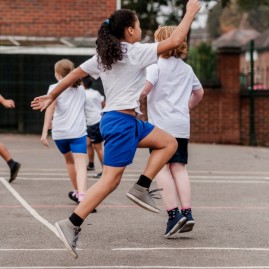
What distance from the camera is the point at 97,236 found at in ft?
31.2

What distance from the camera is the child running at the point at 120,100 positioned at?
324 inches

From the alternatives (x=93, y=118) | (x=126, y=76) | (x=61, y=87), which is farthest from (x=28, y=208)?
(x=93, y=118)

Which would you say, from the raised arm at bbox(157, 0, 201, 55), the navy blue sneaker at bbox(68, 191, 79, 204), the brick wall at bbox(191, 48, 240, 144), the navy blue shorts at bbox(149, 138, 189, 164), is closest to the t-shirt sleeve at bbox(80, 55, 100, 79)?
the raised arm at bbox(157, 0, 201, 55)

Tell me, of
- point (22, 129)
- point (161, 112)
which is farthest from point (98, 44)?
point (22, 129)

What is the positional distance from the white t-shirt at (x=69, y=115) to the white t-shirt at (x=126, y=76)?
130 inches

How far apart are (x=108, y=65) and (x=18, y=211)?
11.4ft

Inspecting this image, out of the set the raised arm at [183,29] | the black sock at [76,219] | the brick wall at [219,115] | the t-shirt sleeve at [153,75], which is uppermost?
the raised arm at [183,29]

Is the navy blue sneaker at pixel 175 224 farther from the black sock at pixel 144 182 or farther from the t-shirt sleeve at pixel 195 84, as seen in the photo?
the t-shirt sleeve at pixel 195 84

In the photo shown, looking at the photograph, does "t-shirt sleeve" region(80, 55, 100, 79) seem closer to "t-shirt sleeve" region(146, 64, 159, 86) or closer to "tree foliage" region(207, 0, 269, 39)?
"t-shirt sleeve" region(146, 64, 159, 86)

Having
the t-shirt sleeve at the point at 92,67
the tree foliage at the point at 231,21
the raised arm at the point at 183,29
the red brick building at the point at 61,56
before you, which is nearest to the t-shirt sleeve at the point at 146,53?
the raised arm at the point at 183,29

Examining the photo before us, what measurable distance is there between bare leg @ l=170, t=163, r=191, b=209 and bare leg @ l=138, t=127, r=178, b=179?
98 cm

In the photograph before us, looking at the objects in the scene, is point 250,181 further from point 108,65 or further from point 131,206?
point 108,65

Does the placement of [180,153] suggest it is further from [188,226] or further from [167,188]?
[188,226]

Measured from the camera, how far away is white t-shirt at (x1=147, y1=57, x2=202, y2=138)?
959 centimetres
